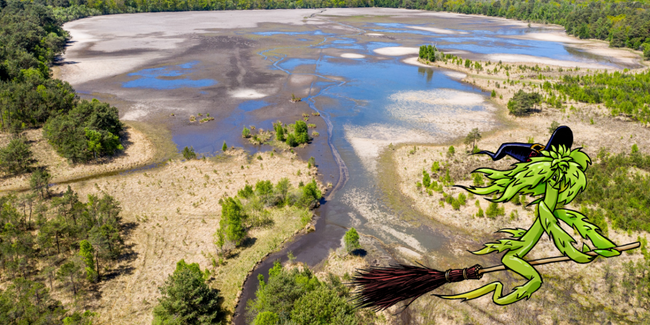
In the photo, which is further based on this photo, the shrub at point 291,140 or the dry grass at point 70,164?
the shrub at point 291,140

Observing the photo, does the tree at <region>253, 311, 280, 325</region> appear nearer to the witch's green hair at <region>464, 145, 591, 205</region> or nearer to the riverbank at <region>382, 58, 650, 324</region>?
the riverbank at <region>382, 58, 650, 324</region>

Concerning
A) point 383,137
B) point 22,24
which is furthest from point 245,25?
point 383,137

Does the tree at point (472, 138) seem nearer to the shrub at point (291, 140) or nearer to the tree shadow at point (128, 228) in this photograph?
the shrub at point (291, 140)

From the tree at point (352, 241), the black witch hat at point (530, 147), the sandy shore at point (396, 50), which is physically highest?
the sandy shore at point (396, 50)

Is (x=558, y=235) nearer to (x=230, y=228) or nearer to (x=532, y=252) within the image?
(x=532, y=252)

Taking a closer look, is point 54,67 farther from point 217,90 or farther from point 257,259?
point 257,259

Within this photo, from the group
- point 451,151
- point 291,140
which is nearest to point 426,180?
point 451,151

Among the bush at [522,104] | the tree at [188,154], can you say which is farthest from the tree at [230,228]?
the bush at [522,104]
